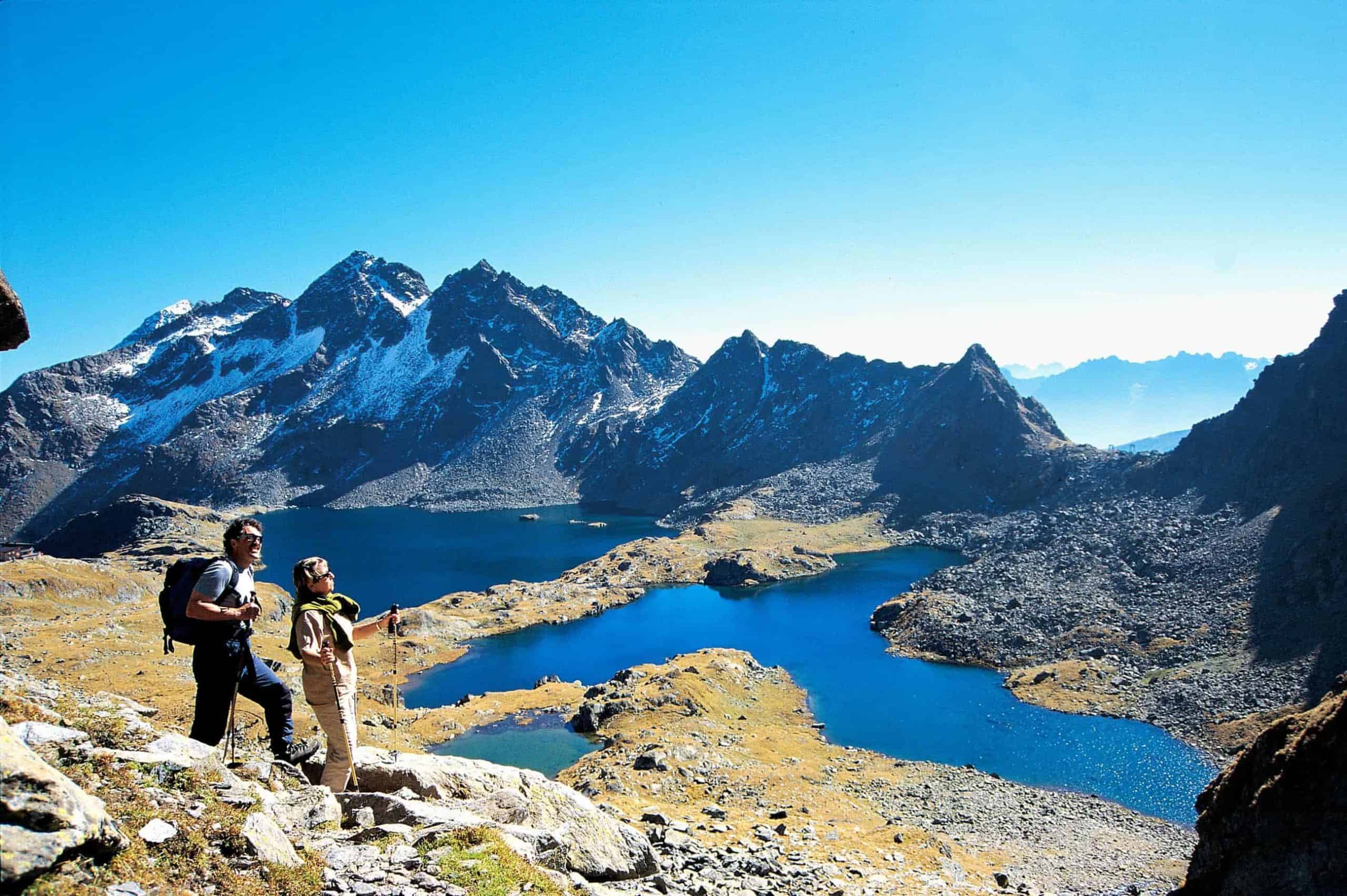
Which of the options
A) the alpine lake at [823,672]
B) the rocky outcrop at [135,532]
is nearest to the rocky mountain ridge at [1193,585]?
the alpine lake at [823,672]

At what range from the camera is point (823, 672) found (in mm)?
83500

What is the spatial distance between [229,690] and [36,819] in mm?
5994

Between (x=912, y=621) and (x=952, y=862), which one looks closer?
(x=952, y=862)

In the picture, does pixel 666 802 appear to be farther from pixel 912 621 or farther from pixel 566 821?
pixel 912 621

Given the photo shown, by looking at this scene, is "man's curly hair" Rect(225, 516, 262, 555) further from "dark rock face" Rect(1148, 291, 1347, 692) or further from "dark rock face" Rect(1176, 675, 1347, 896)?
"dark rock face" Rect(1148, 291, 1347, 692)

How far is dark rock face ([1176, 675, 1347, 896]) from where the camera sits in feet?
55.0

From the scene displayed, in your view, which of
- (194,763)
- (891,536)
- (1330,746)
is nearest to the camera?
(194,763)

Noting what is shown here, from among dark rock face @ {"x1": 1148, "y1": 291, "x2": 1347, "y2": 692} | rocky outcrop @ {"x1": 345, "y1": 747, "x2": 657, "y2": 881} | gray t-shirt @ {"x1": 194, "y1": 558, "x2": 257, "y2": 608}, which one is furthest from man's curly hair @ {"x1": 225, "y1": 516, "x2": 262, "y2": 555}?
dark rock face @ {"x1": 1148, "y1": 291, "x2": 1347, "y2": 692}

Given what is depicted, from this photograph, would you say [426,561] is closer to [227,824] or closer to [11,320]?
[11,320]

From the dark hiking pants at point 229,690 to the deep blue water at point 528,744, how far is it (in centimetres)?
4171

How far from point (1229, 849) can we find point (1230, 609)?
262ft

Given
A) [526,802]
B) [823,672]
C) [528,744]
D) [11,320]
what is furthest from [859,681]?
[11,320]

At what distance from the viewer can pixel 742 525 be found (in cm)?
18100

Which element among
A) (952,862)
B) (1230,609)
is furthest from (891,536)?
(952,862)
